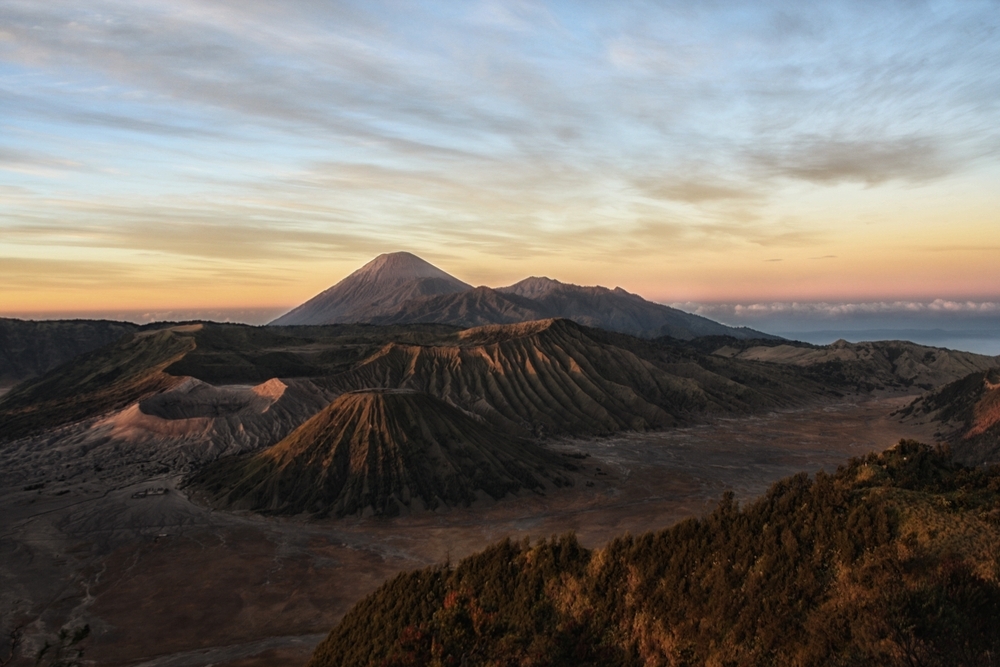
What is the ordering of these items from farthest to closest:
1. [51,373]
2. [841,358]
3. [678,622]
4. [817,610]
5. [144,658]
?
[841,358]
[51,373]
[144,658]
[678,622]
[817,610]

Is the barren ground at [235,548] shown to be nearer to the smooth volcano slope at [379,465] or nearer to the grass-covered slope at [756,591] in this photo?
the smooth volcano slope at [379,465]

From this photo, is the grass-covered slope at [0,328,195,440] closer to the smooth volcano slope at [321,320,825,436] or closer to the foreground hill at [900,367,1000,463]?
Result: the smooth volcano slope at [321,320,825,436]

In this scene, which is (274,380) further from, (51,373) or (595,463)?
(51,373)

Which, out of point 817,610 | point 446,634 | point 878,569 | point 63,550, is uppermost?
point 878,569

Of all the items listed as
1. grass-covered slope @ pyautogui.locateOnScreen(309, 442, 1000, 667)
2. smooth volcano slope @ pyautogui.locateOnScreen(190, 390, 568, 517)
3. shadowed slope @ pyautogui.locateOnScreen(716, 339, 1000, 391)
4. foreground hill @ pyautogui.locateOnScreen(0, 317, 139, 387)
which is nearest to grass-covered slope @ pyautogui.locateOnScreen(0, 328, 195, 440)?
smooth volcano slope @ pyautogui.locateOnScreen(190, 390, 568, 517)

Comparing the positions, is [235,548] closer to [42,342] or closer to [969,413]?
[969,413]

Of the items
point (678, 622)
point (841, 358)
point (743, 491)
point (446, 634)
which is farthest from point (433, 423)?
point (841, 358)
